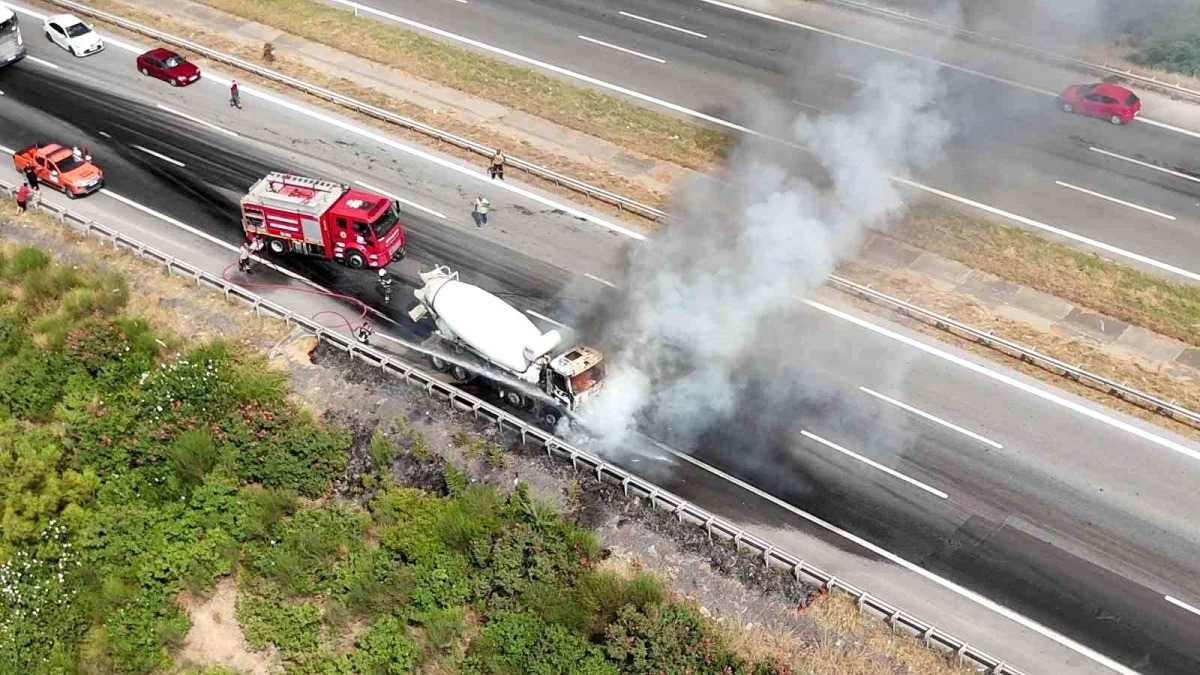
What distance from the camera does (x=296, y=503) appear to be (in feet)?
105

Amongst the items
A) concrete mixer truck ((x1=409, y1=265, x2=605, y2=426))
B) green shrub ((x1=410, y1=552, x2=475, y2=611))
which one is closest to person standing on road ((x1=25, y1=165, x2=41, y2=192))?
concrete mixer truck ((x1=409, y1=265, x2=605, y2=426))

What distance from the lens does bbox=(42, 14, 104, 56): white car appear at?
52.5 m

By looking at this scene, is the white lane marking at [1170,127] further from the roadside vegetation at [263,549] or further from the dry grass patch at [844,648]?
the roadside vegetation at [263,549]

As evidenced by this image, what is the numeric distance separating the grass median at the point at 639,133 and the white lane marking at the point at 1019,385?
552 cm

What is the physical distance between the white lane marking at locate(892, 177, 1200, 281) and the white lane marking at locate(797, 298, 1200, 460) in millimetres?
9026

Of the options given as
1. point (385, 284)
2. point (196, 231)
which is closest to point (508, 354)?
point (385, 284)

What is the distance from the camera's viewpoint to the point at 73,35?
52531mm

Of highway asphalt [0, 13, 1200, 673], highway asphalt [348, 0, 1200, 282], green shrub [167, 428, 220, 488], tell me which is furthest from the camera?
highway asphalt [348, 0, 1200, 282]

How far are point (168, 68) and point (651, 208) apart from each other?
24237 mm

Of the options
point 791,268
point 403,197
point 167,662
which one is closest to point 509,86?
point 403,197

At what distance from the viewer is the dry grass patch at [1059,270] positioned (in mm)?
38625

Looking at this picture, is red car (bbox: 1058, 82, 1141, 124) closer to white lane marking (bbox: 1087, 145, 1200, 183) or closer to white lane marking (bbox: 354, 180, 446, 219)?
white lane marking (bbox: 1087, 145, 1200, 183)

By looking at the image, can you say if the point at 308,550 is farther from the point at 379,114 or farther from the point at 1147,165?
the point at 1147,165

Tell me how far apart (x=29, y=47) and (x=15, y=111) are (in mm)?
6625
